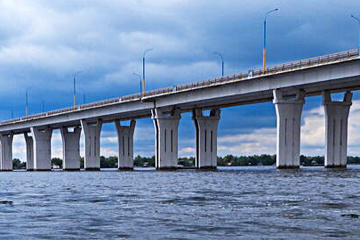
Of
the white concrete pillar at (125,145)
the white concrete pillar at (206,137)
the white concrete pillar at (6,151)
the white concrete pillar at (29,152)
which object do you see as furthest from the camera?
the white concrete pillar at (6,151)

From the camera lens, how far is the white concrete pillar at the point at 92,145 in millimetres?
127375

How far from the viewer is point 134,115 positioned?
121m

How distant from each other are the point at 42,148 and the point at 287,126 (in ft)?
278

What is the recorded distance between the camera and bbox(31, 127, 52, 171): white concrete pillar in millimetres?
144375

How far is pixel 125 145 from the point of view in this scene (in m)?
131

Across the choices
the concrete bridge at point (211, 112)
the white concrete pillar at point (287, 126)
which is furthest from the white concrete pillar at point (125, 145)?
the white concrete pillar at point (287, 126)

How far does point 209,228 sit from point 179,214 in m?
3.62

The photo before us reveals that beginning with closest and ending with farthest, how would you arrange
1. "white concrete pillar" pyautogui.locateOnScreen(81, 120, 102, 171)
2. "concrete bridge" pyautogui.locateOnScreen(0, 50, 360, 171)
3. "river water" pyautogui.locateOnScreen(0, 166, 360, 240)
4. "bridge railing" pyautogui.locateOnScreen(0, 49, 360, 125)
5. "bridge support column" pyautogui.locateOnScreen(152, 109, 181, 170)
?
"river water" pyautogui.locateOnScreen(0, 166, 360, 240)
"bridge railing" pyautogui.locateOnScreen(0, 49, 360, 125)
"concrete bridge" pyautogui.locateOnScreen(0, 50, 360, 171)
"bridge support column" pyautogui.locateOnScreen(152, 109, 181, 170)
"white concrete pillar" pyautogui.locateOnScreen(81, 120, 102, 171)

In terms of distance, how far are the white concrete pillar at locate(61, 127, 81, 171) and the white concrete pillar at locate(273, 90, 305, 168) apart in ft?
252

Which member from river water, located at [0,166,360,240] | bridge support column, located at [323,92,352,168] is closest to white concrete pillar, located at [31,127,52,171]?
bridge support column, located at [323,92,352,168]

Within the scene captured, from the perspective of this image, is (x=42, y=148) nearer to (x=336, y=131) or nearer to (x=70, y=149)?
(x=70, y=149)

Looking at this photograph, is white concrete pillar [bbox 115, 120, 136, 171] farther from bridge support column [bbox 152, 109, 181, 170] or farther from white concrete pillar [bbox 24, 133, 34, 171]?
white concrete pillar [bbox 24, 133, 34, 171]

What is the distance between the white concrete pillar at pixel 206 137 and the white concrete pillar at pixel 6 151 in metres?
84.1

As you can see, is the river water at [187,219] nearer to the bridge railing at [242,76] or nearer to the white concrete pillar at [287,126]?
the bridge railing at [242,76]
